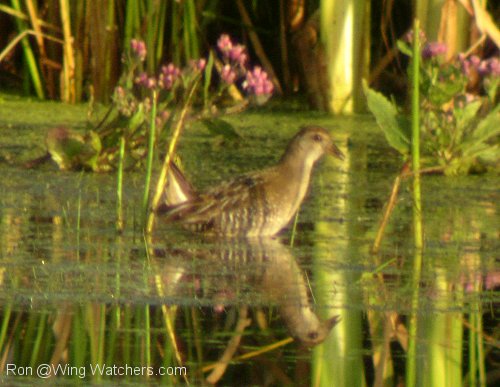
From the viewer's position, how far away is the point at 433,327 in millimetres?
4191

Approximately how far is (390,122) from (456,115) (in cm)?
159

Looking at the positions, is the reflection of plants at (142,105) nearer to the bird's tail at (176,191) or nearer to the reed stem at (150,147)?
the bird's tail at (176,191)

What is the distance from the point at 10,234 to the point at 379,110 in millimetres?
1497

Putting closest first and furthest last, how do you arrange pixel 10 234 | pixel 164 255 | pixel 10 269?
pixel 10 269
pixel 164 255
pixel 10 234

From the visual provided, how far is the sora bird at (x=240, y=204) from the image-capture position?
5.66 metres

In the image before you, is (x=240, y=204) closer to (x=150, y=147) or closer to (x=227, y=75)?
(x=150, y=147)

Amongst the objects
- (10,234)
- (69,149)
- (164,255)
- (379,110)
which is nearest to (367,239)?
(379,110)

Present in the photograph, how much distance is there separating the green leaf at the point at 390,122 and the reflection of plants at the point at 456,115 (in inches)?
22.0

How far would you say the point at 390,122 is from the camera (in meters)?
5.63

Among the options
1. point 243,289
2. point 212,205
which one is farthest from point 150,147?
point 243,289

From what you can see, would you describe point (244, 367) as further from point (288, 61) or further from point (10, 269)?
point (288, 61)

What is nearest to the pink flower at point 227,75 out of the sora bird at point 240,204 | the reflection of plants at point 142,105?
the reflection of plants at point 142,105

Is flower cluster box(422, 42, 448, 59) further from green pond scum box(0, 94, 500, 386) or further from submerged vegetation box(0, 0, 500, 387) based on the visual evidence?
green pond scum box(0, 94, 500, 386)

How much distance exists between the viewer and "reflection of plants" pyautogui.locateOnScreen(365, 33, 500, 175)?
21.8ft
